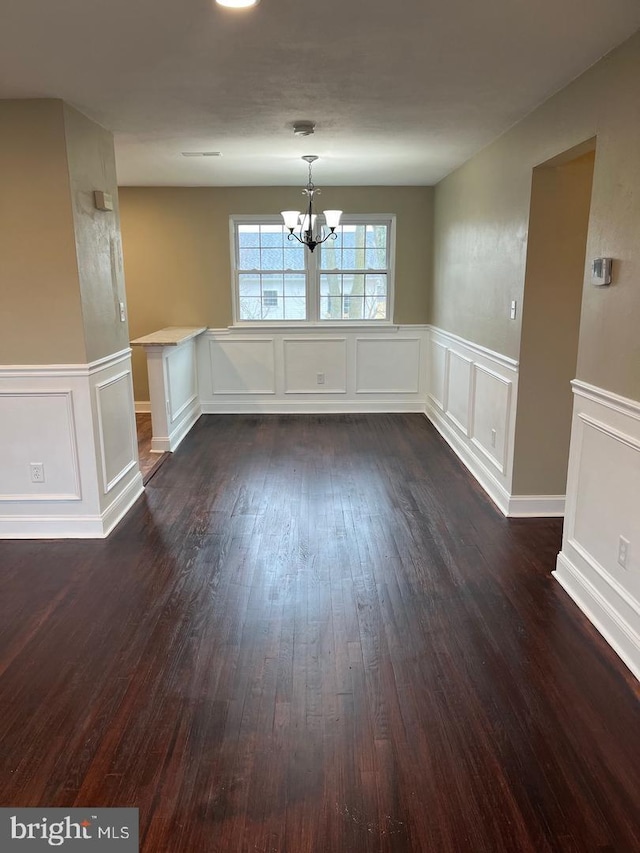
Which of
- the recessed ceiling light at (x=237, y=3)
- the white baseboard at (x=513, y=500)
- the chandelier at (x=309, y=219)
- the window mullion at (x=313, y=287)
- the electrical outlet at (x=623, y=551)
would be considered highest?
the recessed ceiling light at (x=237, y=3)

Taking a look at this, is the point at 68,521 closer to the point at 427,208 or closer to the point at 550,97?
the point at 550,97

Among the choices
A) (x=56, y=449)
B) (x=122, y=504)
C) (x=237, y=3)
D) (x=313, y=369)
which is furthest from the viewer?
(x=313, y=369)

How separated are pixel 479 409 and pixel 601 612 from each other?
2.23 m

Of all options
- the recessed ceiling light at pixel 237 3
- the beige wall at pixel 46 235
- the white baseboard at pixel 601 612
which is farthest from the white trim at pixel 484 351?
the beige wall at pixel 46 235

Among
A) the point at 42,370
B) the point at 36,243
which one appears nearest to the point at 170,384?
the point at 42,370

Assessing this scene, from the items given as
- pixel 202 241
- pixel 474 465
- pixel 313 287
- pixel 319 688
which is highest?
pixel 202 241

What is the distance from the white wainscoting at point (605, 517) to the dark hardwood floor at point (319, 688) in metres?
0.11

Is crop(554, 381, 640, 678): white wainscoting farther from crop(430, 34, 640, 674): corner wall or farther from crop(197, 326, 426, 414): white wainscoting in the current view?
crop(197, 326, 426, 414): white wainscoting

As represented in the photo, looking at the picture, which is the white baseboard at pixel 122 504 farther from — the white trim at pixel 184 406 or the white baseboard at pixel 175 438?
the white trim at pixel 184 406

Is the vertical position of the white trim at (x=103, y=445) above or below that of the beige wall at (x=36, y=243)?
below

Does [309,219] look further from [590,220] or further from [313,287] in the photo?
[590,220]

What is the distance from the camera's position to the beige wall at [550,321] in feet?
11.5

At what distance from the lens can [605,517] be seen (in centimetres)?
266

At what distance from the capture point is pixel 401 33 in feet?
7.54
